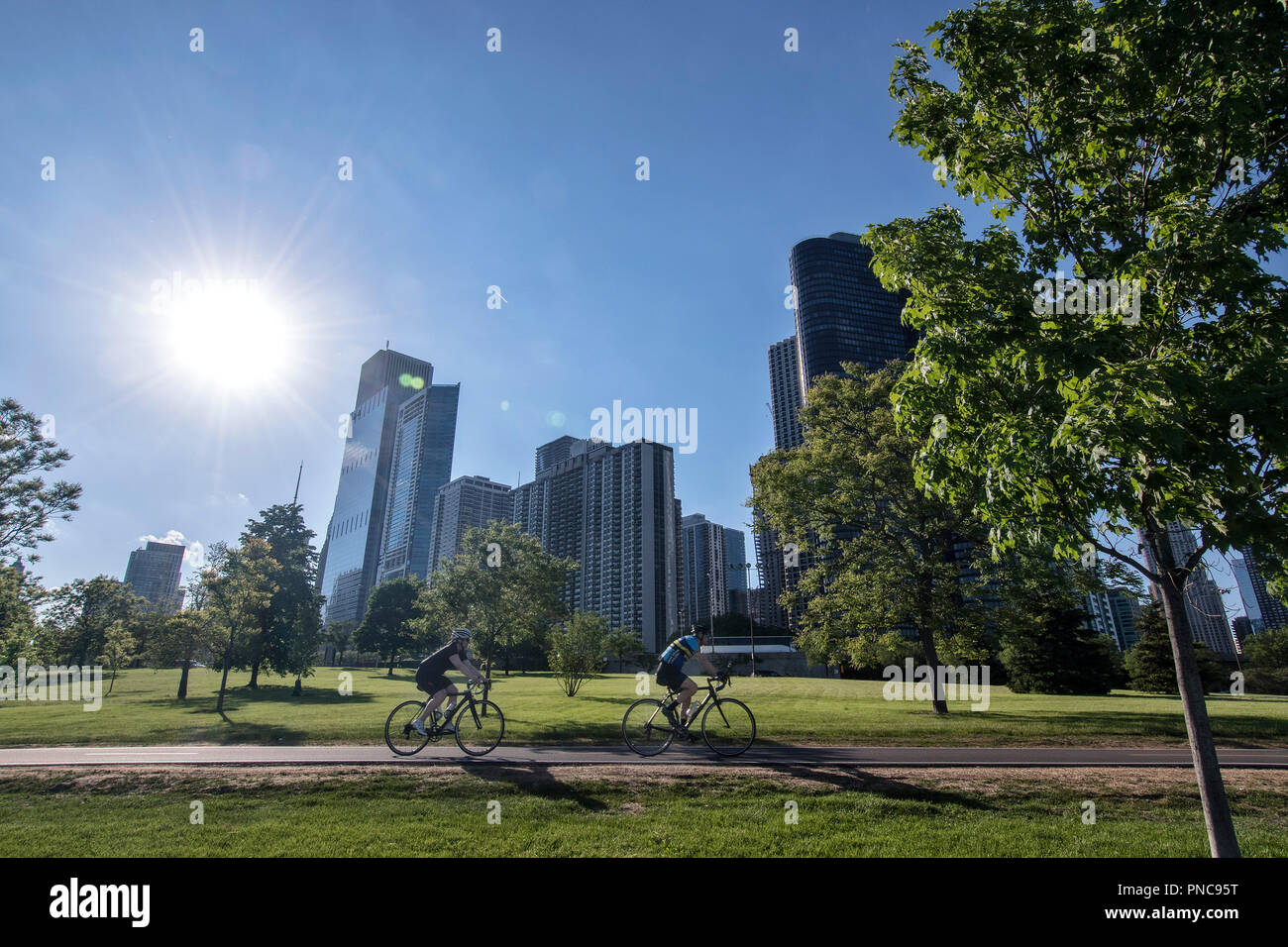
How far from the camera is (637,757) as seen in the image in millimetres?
12344

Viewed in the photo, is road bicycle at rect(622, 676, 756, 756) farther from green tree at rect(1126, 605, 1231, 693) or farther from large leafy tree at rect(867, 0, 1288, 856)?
green tree at rect(1126, 605, 1231, 693)

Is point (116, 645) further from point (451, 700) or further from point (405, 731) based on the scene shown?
point (451, 700)

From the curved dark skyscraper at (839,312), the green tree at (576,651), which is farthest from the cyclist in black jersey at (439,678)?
the curved dark skyscraper at (839,312)

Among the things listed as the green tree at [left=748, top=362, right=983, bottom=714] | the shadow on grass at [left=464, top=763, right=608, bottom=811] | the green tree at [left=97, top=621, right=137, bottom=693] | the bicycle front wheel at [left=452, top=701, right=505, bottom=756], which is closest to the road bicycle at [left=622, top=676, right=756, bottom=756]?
the shadow on grass at [left=464, top=763, right=608, bottom=811]

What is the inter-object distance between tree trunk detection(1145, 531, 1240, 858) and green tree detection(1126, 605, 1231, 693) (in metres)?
45.2

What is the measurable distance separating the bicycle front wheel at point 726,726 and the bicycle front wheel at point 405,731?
20.3 feet

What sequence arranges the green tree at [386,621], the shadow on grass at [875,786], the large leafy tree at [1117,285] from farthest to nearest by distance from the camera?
the green tree at [386,621] → the shadow on grass at [875,786] → the large leafy tree at [1117,285]

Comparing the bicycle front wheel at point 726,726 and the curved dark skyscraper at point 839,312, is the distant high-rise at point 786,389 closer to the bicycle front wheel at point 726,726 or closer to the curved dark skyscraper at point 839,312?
the curved dark skyscraper at point 839,312

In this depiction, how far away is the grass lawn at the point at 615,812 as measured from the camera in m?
6.70

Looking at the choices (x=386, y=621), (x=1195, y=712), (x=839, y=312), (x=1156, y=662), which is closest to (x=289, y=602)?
(x=386, y=621)

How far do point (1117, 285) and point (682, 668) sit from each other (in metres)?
9.18

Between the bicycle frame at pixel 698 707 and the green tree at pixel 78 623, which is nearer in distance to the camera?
the bicycle frame at pixel 698 707

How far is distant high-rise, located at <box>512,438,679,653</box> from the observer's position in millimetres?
168625
